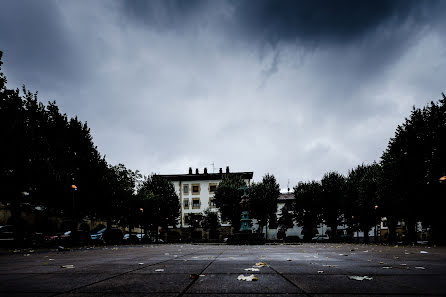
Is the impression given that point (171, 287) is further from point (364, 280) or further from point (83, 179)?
point (83, 179)

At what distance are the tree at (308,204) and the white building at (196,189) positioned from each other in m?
13.0

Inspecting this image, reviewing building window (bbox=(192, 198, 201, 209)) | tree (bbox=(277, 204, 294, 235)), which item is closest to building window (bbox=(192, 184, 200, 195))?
building window (bbox=(192, 198, 201, 209))

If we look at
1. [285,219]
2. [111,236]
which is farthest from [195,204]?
[111,236]

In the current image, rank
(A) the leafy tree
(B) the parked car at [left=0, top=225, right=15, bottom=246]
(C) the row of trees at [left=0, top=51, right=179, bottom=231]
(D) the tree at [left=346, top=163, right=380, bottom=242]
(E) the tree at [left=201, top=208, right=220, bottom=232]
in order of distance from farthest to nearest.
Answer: (E) the tree at [left=201, top=208, right=220, bottom=232] < (D) the tree at [left=346, top=163, right=380, bottom=242] < (A) the leafy tree < (B) the parked car at [left=0, top=225, right=15, bottom=246] < (C) the row of trees at [left=0, top=51, right=179, bottom=231]

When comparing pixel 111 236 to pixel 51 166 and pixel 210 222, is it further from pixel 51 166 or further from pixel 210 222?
pixel 210 222

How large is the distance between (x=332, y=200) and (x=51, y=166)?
35404 millimetres

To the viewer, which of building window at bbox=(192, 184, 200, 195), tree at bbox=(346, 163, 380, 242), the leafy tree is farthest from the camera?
building window at bbox=(192, 184, 200, 195)

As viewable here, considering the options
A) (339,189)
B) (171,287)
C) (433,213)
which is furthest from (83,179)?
(339,189)

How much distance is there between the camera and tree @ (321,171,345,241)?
4338 centimetres

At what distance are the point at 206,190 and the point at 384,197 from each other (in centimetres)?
3648

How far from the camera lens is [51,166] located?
22594 mm

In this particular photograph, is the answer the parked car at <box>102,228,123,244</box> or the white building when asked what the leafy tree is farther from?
the white building

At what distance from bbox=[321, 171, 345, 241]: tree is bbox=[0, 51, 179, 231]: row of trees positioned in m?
26.4

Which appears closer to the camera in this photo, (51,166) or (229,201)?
(51,166)
